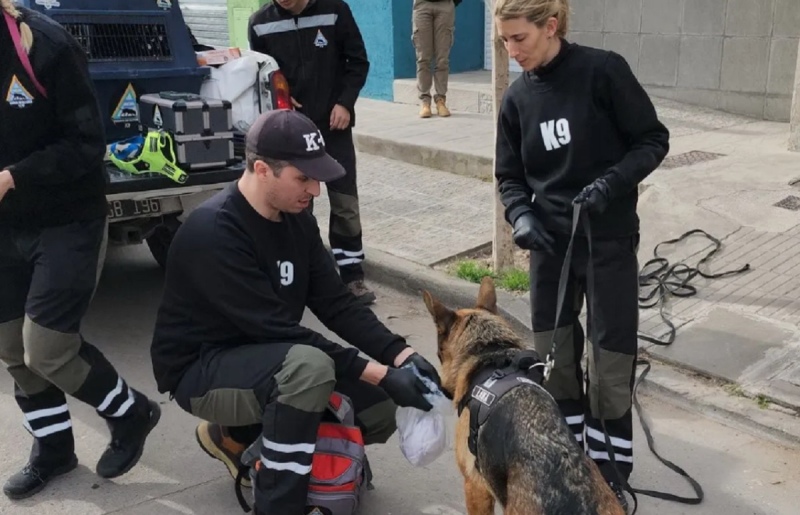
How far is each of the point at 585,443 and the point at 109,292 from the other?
365cm

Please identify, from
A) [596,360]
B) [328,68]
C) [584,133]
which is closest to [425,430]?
[596,360]

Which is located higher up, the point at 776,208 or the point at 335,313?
the point at 335,313

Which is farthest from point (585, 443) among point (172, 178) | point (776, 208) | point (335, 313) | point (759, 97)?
point (759, 97)

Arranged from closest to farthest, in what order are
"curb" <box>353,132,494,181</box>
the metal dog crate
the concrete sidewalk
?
the concrete sidewalk, the metal dog crate, "curb" <box>353,132,494,181</box>

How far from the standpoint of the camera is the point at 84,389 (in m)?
3.51

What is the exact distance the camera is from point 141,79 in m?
5.29

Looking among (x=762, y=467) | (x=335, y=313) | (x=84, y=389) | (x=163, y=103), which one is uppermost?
(x=163, y=103)

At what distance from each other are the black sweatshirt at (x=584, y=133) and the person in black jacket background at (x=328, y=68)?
90.7 inches

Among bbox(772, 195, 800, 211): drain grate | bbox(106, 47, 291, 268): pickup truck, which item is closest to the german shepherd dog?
bbox(106, 47, 291, 268): pickup truck

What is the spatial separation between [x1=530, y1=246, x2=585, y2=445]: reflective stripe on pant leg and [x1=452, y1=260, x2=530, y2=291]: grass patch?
1.99m

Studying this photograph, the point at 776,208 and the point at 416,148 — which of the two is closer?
the point at 776,208

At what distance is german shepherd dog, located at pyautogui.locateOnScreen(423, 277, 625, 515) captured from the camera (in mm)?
2521

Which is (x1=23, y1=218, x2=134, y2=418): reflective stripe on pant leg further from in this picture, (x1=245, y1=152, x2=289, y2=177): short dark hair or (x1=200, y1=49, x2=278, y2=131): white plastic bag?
(x1=200, y1=49, x2=278, y2=131): white plastic bag

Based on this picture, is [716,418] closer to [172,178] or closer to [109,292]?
[172,178]
